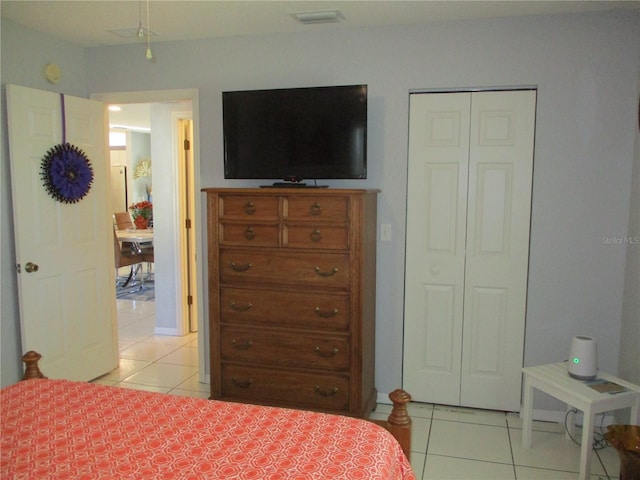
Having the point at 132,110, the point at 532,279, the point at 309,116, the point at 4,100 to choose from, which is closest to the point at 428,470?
the point at 532,279

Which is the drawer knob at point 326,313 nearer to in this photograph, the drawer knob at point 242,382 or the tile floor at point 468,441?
the drawer knob at point 242,382

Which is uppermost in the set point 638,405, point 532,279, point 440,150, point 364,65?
point 364,65

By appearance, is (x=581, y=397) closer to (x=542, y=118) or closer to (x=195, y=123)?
(x=542, y=118)

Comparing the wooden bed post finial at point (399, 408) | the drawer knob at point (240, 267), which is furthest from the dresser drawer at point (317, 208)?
the wooden bed post finial at point (399, 408)

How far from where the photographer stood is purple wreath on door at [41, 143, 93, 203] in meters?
3.40

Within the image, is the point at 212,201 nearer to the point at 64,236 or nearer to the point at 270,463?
the point at 64,236

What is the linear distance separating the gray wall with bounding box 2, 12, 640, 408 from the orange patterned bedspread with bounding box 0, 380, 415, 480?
185 centimetres

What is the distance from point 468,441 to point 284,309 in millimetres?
1363

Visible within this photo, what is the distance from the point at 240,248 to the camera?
3.13 metres

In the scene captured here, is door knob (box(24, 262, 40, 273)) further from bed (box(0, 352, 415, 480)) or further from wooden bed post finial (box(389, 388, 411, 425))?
wooden bed post finial (box(389, 388, 411, 425))

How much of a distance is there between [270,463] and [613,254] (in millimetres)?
2598

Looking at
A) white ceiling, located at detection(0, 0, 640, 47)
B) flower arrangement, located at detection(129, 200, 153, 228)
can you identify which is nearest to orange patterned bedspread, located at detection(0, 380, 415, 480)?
white ceiling, located at detection(0, 0, 640, 47)

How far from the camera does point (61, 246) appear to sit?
353cm

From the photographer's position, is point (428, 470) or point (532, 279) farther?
point (532, 279)
